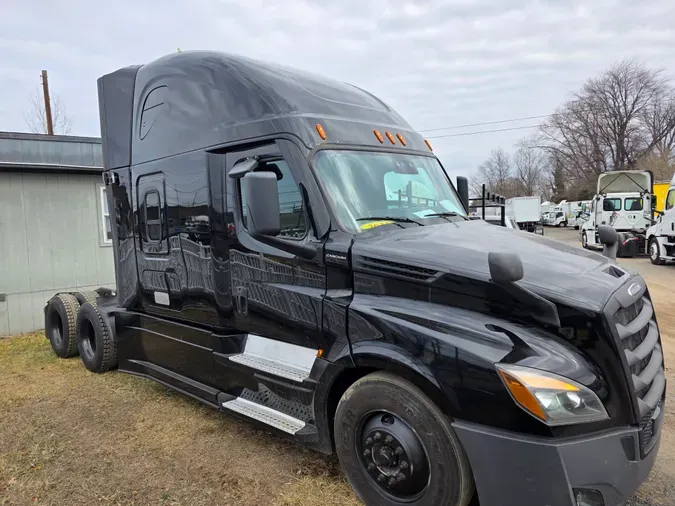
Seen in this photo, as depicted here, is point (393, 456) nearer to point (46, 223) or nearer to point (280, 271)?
point (280, 271)

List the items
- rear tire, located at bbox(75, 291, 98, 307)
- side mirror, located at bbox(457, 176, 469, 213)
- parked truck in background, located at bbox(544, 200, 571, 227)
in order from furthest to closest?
parked truck in background, located at bbox(544, 200, 571, 227) < rear tire, located at bbox(75, 291, 98, 307) < side mirror, located at bbox(457, 176, 469, 213)

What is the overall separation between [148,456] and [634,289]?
3788mm

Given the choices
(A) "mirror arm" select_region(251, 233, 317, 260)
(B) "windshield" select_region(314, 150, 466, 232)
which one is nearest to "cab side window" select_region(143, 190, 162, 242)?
(A) "mirror arm" select_region(251, 233, 317, 260)

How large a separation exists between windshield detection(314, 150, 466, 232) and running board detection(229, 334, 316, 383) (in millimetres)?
988

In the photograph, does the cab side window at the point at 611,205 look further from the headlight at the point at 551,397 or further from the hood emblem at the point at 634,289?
the headlight at the point at 551,397

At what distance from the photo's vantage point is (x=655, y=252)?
16531 millimetres

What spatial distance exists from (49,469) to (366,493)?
100 inches

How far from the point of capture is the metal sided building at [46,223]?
331 inches

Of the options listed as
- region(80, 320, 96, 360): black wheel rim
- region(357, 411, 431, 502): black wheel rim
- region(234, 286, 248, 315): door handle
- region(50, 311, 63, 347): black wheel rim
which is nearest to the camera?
region(357, 411, 431, 502): black wheel rim

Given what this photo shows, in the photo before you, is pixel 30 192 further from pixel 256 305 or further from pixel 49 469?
pixel 256 305

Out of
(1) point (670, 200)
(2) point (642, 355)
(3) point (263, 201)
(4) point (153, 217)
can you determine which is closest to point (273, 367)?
(3) point (263, 201)

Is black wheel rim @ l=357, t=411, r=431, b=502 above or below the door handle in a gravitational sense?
below

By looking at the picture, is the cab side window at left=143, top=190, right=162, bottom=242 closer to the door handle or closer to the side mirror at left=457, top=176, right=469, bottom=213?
the door handle

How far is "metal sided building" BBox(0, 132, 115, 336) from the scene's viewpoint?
8.41m
